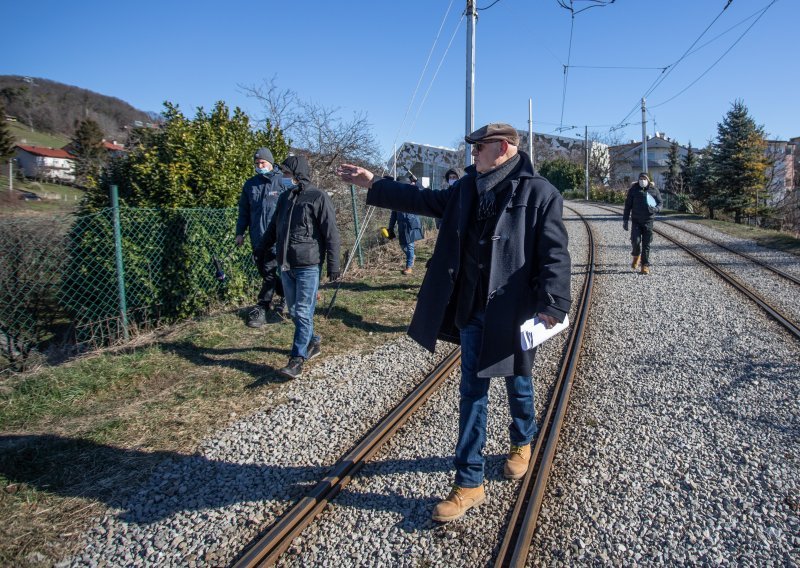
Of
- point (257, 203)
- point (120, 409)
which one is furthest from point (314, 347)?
point (257, 203)

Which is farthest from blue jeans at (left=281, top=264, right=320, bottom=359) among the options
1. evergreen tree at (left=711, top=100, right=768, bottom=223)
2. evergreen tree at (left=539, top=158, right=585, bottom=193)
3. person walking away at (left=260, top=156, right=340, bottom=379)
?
evergreen tree at (left=539, top=158, right=585, bottom=193)

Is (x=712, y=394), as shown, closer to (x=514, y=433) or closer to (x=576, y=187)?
(x=514, y=433)

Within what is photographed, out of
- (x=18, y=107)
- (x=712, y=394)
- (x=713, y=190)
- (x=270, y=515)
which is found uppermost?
(x=18, y=107)

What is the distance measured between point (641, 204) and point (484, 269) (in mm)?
8258

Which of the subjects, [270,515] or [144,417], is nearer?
[270,515]

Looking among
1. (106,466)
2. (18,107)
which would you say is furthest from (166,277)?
(18,107)

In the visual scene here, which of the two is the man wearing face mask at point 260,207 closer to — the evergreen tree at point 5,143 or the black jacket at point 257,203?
the black jacket at point 257,203

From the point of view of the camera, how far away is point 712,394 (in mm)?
4434

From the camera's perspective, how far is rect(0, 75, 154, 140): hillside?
55.5m

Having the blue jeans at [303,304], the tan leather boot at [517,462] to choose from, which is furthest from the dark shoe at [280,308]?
the tan leather boot at [517,462]

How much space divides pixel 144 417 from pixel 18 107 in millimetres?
69299

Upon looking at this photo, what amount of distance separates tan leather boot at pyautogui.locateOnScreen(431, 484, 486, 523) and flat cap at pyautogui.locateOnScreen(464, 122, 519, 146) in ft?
6.56

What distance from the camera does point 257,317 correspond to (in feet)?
21.0

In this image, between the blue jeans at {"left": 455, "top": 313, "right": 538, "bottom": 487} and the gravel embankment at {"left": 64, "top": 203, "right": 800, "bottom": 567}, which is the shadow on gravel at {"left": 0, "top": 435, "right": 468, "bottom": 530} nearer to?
the gravel embankment at {"left": 64, "top": 203, "right": 800, "bottom": 567}
